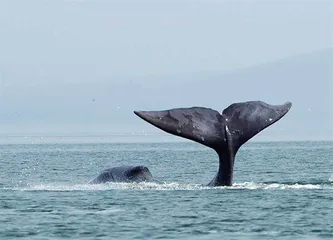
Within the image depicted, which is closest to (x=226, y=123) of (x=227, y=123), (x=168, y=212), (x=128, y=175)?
(x=227, y=123)

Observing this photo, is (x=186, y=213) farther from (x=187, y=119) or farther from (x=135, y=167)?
(x=135, y=167)

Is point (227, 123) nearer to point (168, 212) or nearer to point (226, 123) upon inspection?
point (226, 123)

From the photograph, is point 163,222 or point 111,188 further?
point 111,188

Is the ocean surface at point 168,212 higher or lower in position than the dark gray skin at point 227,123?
lower

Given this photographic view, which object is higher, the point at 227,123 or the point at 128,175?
the point at 227,123

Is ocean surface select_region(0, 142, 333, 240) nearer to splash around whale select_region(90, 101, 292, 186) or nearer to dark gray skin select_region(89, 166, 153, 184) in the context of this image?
dark gray skin select_region(89, 166, 153, 184)

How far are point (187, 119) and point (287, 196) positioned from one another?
401 cm

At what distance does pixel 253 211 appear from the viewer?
25.5 meters

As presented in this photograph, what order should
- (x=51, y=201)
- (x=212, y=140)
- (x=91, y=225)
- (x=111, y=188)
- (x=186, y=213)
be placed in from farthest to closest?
(x=111, y=188)
(x=51, y=201)
(x=212, y=140)
(x=186, y=213)
(x=91, y=225)

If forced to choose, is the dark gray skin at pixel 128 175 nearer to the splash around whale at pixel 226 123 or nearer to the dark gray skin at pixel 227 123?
the splash around whale at pixel 226 123

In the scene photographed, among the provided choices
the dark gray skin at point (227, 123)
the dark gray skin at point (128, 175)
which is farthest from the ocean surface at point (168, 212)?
the dark gray skin at point (227, 123)

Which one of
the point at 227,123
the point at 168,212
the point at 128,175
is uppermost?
the point at 227,123

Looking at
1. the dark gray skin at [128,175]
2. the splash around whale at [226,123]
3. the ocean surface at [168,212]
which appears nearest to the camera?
the ocean surface at [168,212]

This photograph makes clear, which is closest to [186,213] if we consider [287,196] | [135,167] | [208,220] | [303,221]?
[208,220]
